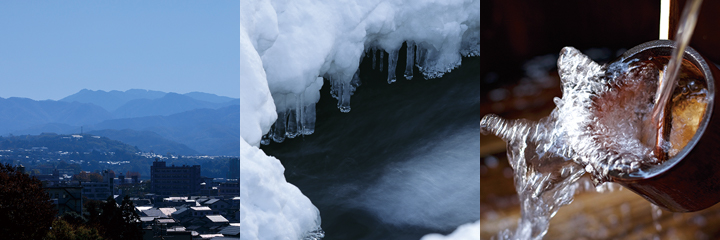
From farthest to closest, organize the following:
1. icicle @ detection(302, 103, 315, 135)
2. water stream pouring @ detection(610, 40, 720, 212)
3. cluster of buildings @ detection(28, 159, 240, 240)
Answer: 1. cluster of buildings @ detection(28, 159, 240, 240)
2. icicle @ detection(302, 103, 315, 135)
3. water stream pouring @ detection(610, 40, 720, 212)

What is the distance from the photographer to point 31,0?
355cm

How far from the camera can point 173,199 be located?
379 centimetres

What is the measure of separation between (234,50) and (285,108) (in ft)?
7.74

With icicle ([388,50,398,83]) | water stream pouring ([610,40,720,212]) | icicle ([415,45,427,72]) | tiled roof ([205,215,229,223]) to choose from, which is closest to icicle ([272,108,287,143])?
icicle ([388,50,398,83])

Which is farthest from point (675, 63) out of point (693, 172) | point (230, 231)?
point (230, 231)

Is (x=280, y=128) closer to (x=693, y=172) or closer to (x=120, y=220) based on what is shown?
(x=693, y=172)

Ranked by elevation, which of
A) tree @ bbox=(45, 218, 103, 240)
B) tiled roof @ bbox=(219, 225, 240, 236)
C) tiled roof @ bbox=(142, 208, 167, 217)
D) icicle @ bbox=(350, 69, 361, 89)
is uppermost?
icicle @ bbox=(350, 69, 361, 89)

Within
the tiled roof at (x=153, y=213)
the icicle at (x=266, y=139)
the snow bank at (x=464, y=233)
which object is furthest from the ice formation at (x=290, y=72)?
the tiled roof at (x=153, y=213)

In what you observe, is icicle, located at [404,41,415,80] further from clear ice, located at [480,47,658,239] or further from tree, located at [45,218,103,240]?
tree, located at [45,218,103,240]

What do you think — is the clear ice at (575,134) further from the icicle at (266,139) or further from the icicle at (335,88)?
the icicle at (266,139)

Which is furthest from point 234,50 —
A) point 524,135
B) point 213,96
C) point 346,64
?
point 524,135

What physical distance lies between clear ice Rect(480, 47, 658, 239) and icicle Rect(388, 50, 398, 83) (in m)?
0.39

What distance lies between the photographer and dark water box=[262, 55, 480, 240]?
190 centimetres

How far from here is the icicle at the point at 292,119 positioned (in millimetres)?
1850
